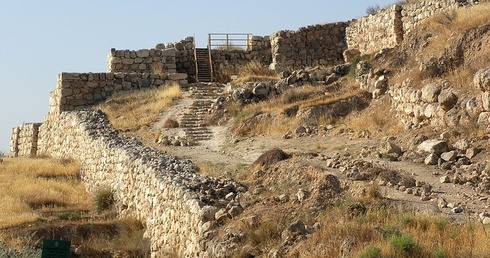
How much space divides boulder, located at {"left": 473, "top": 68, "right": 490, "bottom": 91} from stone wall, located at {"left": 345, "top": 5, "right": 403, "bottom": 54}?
8.88 m

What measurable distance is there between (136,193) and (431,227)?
28.2 ft

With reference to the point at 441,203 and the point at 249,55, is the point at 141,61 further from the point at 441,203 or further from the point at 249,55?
the point at 441,203

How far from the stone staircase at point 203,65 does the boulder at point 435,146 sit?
55.1ft

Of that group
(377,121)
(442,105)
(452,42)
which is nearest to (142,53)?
(377,121)

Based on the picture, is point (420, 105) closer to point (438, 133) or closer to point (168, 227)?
point (438, 133)

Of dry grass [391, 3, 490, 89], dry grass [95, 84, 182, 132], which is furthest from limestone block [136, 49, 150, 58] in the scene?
dry grass [391, 3, 490, 89]

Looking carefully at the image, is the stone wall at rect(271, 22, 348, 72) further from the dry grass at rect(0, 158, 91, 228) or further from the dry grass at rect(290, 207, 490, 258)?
the dry grass at rect(290, 207, 490, 258)

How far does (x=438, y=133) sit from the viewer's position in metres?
15.8

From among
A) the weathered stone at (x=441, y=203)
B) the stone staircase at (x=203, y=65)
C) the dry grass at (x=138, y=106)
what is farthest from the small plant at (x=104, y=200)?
the stone staircase at (x=203, y=65)

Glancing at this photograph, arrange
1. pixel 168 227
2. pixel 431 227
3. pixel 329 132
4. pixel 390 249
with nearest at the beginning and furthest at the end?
pixel 390 249
pixel 431 227
pixel 168 227
pixel 329 132

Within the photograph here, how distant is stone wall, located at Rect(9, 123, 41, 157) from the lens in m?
30.1

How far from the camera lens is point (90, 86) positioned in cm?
2798

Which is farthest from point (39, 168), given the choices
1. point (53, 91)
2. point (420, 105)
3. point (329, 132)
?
point (420, 105)

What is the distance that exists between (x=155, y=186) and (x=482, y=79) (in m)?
6.49
